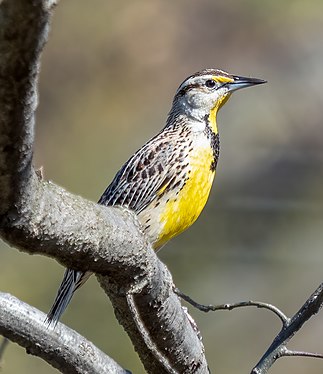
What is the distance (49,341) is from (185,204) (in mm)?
1057

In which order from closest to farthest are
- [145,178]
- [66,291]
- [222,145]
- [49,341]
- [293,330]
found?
[49,341] < [293,330] < [66,291] < [145,178] < [222,145]

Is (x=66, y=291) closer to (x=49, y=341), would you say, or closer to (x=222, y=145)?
(x=49, y=341)

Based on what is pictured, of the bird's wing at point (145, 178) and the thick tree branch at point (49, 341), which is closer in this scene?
the thick tree branch at point (49, 341)

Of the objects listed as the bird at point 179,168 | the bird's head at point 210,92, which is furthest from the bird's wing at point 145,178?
the bird's head at point 210,92

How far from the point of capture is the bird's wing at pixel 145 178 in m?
3.13

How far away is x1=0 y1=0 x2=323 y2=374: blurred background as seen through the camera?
545cm

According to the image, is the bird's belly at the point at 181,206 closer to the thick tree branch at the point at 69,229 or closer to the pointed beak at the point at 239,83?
the pointed beak at the point at 239,83

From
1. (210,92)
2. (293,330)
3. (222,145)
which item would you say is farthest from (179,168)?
(222,145)

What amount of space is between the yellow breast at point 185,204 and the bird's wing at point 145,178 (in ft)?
0.17

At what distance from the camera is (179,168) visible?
3.15 m

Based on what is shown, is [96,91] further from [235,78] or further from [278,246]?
[235,78]

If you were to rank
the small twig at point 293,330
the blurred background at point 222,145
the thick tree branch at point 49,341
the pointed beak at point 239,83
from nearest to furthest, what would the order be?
the thick tree branch at point 49,341
the small twig at point 293,330
the pointed beak at point 239,83
the blurred background at point 222,145

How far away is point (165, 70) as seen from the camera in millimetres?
7051

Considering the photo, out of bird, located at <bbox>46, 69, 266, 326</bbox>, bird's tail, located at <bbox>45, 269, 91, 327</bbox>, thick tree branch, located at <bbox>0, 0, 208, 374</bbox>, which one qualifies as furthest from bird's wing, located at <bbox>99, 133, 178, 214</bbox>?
thick tree branch, located at <bbox>0, 0, 208, 374</bbox>
